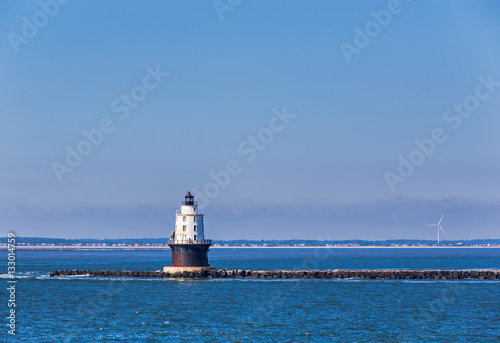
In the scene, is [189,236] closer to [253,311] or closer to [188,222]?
[188,222]

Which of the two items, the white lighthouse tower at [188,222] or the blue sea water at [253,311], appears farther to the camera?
the white lighthouse tower at [188,222]

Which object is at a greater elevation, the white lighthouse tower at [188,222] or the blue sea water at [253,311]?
the white lighthouse tower at [188,222]

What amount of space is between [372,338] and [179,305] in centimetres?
2113

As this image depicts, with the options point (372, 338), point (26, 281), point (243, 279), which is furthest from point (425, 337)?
point (26, 281)

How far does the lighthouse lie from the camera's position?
86250 mm

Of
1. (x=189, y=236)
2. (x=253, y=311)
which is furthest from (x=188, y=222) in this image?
(x=253, y=311)

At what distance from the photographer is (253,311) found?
2441 inches

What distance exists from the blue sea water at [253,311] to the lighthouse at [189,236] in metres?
2.78

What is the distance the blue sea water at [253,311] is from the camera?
165ft

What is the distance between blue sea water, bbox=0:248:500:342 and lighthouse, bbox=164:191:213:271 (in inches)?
109

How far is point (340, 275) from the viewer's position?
318 feet

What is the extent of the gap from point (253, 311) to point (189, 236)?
25.7m

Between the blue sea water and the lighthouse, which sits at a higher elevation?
the lighthouse

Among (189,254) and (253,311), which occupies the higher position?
(189,254)
